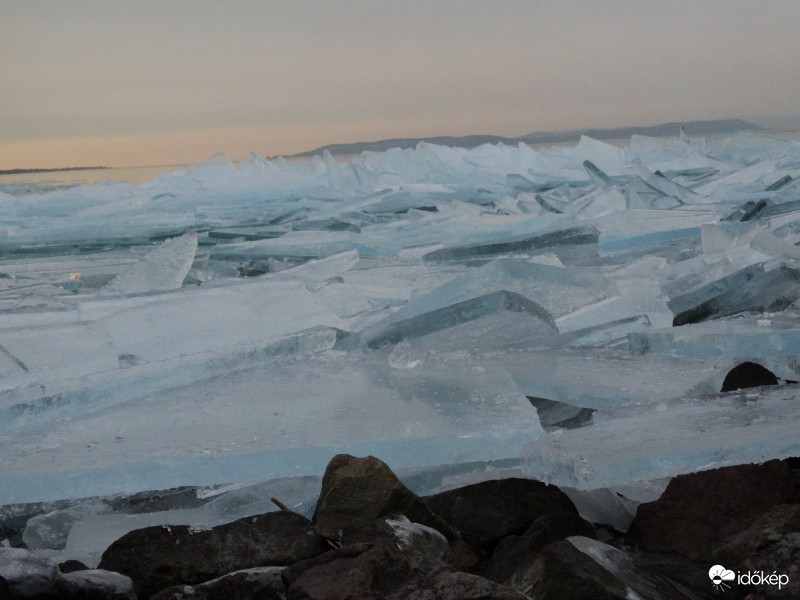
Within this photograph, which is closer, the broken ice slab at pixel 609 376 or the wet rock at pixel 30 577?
the wet rock at pixel 30 577

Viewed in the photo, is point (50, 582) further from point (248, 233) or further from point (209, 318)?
point (248, 233)

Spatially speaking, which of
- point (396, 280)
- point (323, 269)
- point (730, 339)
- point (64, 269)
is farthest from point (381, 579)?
point (64, 269)

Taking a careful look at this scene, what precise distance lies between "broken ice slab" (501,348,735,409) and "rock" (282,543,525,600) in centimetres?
78

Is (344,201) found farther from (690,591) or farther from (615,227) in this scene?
(690,591)

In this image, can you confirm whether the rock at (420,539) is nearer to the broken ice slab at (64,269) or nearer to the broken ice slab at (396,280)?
the broken ice slab at (396,280)

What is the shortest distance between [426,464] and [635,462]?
0.39 meters

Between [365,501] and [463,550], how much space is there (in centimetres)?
16

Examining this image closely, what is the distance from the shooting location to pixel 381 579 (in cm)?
103

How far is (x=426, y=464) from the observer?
1.51 meters

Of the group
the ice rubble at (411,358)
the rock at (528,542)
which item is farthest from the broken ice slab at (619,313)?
the rock at (528,542)

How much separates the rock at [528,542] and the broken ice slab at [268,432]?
0.80ft

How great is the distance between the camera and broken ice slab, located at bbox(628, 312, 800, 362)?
6.32 feet

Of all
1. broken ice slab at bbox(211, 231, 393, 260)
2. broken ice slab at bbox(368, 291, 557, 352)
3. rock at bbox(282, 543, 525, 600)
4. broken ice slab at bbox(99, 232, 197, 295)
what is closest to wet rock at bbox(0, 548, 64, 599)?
rock at bbox(282, 543, 525, 600)

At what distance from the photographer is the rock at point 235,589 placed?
1.12 meters
